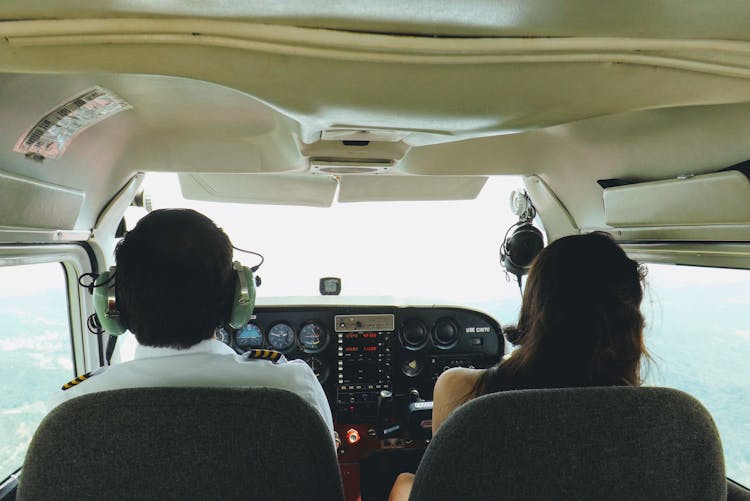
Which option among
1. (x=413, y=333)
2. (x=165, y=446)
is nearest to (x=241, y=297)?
(x=165, y=446)

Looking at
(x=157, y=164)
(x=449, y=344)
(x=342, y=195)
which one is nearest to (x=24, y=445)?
(x=157, y=164)

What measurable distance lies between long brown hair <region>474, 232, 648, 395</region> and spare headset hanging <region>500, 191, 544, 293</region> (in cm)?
147

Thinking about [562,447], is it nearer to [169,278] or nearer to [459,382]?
[459,382]

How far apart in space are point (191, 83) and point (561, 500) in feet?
5.90

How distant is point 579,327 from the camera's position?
4.84 feet

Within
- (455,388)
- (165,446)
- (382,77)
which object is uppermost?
(382,77)

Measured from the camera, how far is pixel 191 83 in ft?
6.25

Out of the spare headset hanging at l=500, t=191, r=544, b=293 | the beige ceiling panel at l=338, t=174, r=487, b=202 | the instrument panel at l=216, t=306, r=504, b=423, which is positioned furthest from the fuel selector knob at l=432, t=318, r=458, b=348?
the beige ceiling panel at l=338, t=174, r=487, b=202

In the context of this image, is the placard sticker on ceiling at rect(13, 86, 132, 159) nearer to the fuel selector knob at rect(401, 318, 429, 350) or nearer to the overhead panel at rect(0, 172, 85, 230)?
the overhead panel at rect(0, 172, 85, 230)

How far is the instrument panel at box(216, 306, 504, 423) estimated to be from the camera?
303 cm

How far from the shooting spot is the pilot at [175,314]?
1.21 m

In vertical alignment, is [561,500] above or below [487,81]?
below

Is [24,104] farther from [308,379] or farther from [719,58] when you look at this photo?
[719,58]

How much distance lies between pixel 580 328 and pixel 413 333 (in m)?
1.73
